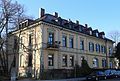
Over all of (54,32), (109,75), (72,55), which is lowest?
(109,75)

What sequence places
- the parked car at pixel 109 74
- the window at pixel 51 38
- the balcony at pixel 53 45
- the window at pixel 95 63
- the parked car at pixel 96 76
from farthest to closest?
the window at pixel 95 63, the window at pixel 51 38, the balcony at pixel 53 45, the parked car at pixel 109 74, the parked car at pixel 96 76

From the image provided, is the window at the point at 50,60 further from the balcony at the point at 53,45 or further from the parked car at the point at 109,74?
the parked car at the point at 109,74

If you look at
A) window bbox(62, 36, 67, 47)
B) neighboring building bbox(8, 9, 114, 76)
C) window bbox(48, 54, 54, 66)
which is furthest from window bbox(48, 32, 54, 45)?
window bbox(62, 36, 67, 47)

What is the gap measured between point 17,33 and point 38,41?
26.1 feet

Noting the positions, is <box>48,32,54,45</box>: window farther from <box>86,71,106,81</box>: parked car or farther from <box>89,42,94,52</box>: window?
<box>89,42,94,52</box>: window

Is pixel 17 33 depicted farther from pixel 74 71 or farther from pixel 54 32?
pixel 74 71

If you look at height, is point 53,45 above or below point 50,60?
above

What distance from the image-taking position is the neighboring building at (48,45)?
37.3 m

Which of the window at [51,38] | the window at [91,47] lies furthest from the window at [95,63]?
the window at [51,38]

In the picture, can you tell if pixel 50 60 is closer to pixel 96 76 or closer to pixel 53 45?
pixel 53 45

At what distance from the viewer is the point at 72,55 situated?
142ft

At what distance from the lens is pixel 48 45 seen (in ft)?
122

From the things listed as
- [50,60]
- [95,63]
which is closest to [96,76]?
[50,60]

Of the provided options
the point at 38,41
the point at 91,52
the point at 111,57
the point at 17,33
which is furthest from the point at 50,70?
the point at 111,57
